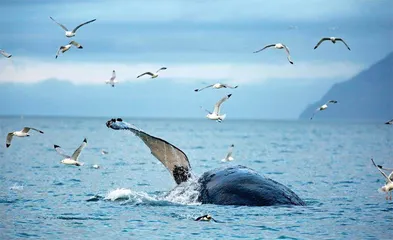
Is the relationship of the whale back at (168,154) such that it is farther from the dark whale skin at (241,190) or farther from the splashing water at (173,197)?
the dark whale skin at (241,190)

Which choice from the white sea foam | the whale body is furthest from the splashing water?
the whale body

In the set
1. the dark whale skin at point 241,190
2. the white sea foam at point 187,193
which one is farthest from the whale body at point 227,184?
the white sea foam at point 187,193

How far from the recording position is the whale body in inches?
810

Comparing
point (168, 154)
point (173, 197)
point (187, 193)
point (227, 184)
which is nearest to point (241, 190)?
point (227, 184)

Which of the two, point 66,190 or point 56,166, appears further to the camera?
point 56,166

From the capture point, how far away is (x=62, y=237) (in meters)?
18.1

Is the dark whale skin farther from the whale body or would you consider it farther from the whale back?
the whale back

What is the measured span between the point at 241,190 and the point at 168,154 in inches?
79.1

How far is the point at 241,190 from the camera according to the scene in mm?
20703

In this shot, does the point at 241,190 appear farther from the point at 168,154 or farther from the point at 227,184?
the point at 168,154

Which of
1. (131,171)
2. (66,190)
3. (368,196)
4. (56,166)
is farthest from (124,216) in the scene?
(56,166)

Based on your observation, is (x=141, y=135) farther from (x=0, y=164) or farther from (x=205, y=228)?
(x=0, y=164)

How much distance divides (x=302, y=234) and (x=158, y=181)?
15.1 metres

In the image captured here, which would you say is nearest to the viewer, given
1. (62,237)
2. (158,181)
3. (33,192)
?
(62,237)
